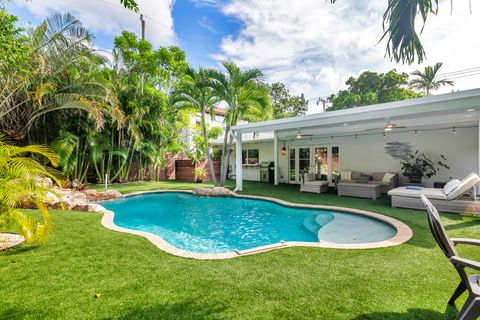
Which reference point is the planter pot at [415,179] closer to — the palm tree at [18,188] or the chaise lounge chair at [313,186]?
the chaise lounge chair at [313,186]

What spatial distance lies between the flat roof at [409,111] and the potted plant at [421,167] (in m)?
1.79

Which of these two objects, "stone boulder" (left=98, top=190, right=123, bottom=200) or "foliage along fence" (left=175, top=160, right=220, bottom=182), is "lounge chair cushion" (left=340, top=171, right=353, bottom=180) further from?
"stone boulder" (left=98, top=190, right=123, bottom=200)

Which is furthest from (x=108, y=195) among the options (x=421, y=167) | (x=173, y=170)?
(x=421, y=167)

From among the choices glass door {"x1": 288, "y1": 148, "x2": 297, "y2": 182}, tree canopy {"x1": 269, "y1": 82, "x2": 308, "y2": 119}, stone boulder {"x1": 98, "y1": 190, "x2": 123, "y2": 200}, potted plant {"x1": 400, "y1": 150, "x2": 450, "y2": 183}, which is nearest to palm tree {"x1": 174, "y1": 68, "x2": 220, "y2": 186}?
stone boulder {"x1": 98, "y1": 190, "x2": 123, "y2": 200}

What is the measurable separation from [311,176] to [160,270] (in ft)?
33.1

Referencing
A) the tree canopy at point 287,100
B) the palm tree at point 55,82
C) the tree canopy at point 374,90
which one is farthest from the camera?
the tree canopy at point 287,100

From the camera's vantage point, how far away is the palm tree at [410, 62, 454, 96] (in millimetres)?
26536

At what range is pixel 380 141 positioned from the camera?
38.4ft

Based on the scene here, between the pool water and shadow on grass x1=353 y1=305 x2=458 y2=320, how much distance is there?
2.75 meters

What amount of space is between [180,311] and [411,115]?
8719 mm

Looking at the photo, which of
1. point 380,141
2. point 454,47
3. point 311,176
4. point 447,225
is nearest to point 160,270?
point 454,47

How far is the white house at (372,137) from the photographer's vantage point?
729 cm

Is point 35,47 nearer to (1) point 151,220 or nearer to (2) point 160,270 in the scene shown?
(1) point 151,220

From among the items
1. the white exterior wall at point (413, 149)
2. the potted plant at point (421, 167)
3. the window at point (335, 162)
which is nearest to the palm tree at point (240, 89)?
the white exterior wall at point (413, 149)
